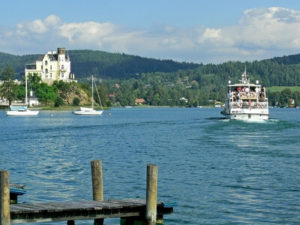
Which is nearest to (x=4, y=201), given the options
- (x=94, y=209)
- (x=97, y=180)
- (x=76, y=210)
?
(x=76, y=210)

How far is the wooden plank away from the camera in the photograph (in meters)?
21.2

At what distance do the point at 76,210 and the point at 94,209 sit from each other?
63 centimetres

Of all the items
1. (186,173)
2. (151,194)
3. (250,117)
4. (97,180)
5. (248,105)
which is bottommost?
(186,173)

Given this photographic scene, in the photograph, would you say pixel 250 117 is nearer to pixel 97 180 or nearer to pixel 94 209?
pixel 97 180

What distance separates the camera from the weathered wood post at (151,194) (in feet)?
74.6

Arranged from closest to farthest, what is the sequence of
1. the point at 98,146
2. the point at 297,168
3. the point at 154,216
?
the point at 154,216 → the point at 297,168 → the point at 98,146

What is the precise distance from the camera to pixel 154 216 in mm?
23094

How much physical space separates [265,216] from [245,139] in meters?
48.1

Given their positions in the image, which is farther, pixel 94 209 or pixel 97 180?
pixel 97 180

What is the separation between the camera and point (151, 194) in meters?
22.8

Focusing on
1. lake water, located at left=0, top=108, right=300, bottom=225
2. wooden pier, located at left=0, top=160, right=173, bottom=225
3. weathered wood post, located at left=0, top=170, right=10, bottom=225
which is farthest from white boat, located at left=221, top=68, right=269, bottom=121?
weathered wood post, located at left=0, top=170, right=10, bottom=225

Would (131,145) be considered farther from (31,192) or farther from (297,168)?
(31,192)

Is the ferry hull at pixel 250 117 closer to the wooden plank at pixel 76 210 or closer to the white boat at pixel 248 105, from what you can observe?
the white boat at pixel 248 105

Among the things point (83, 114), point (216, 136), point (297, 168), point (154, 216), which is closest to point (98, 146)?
point (216, 136)
